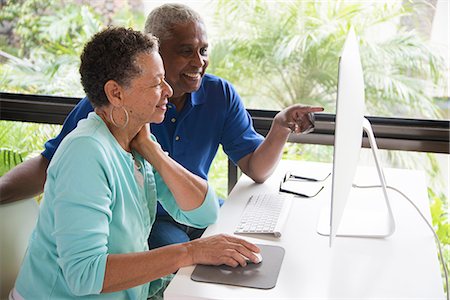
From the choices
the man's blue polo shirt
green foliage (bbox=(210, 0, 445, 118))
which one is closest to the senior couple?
the man's blue polo shirt

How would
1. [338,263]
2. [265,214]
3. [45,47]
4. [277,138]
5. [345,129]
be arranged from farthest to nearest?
[45,47]
[277,138]
[265,214]
[338,263]
[345,129]

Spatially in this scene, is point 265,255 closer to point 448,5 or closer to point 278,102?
point 278,102

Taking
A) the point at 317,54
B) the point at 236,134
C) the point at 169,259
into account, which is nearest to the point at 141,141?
the point at 169,259

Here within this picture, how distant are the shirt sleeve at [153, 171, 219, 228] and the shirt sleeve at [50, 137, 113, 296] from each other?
351 mm

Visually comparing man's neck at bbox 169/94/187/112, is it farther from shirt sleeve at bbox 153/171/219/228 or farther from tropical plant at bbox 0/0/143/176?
tropical plant at bbox 0/0/143/176

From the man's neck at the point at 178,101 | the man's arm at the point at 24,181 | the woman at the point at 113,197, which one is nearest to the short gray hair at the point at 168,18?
the man's neck at the point at 178,101

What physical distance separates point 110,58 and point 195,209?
475mm

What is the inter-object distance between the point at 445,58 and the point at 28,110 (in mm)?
1733

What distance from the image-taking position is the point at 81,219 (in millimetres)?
1445

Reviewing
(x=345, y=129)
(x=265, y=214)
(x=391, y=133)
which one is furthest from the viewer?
(x=391, y=133)

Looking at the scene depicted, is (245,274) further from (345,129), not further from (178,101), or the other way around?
(178,101)

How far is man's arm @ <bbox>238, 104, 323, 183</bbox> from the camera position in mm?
2146

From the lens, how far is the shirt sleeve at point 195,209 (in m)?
1.81

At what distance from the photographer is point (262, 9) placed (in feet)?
8.64
